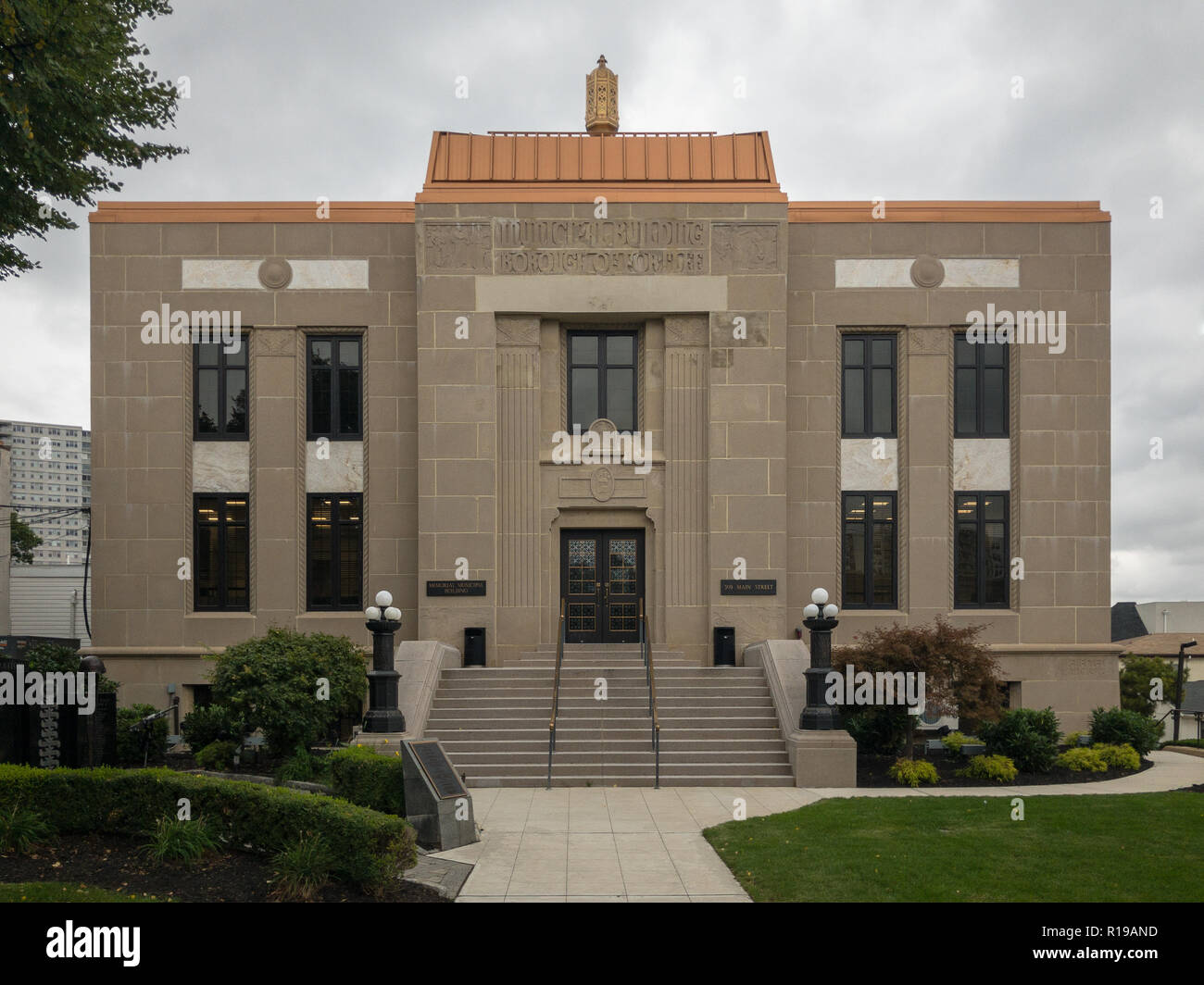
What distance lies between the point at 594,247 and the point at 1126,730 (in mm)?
15271

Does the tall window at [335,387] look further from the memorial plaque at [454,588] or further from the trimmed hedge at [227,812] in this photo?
the trimmed hedge at [227,812]

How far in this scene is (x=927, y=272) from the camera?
23125mm

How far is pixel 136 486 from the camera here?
23031 millimetres

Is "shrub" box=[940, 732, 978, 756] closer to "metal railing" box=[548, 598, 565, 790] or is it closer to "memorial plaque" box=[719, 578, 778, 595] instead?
"memorial plaque" box=[719, 578, 778, 595]

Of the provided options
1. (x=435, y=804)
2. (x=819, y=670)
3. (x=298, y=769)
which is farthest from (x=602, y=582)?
(x=435, y=804)

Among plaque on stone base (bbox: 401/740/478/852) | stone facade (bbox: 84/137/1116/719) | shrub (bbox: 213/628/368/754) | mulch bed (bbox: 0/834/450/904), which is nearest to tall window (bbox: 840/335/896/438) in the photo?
stone facade (bbox: 84/137/1116/719)

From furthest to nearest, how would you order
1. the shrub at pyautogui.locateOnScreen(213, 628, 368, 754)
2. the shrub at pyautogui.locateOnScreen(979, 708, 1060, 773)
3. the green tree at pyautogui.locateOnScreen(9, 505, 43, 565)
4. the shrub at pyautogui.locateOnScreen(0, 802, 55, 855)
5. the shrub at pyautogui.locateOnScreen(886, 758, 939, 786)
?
1. the green tree at pyautogui.locateOnScreen(9, 505, 43, 565)
2. the shrub at pyautogui.locateOnScreen(979, 708, 1060, 773)
3. the shrub at pyautogui.locateOnScreen(886, 758, 939, 786)
4. the shrub at pyautogui.locateOnScreen(213, 628, 368, 754)
5. the shrub at pyautogui.locateOnScreen(0, 802, 55, 855)

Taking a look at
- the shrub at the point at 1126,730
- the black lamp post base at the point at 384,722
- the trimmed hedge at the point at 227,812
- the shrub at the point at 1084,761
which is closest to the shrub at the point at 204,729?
the black lamp post base at the point at 384,722

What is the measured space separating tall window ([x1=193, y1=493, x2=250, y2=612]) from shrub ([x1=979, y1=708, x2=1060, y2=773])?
16.6 m

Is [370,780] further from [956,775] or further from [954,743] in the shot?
[954,743]

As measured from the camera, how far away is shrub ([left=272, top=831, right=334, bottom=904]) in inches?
372

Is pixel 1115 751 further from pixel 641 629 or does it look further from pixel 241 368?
pixel 241 368
